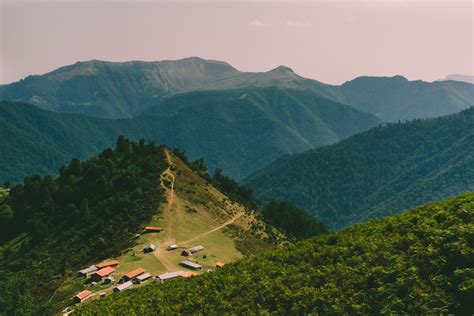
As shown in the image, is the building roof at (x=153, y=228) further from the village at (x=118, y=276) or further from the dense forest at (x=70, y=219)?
the village at (x=118, y=276)

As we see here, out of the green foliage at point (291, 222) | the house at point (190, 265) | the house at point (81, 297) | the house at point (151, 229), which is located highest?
the house at point (151, 229)

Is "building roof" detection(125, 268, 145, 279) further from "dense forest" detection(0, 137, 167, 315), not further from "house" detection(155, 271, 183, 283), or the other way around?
"dense forest" detection(0, 137, 167, 315)

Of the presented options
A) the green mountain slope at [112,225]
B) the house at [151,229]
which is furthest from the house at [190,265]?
the house at [151,229]

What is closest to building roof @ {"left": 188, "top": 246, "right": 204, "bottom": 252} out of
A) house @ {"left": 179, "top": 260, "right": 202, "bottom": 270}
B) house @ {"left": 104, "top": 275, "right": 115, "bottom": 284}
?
house @ {"left": 179, "top": 260, "right": 202, "bottom": 270}

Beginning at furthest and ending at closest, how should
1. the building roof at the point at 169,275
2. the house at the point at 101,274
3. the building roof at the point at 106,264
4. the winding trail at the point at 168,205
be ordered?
1. the winding trail at the point at 168,205
2. the building roof at the point at 106,264
3. the house at the point at 101,274
4. the building roof at the point at 169,275

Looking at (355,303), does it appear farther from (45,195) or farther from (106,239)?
(45,195)

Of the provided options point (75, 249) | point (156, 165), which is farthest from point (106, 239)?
point (156, 165)

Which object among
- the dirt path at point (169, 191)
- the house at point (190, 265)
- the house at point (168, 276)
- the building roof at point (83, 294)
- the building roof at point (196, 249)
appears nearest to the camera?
the building roof at point (83, 294)

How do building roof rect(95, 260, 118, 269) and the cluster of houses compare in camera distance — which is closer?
the cluster of houses
